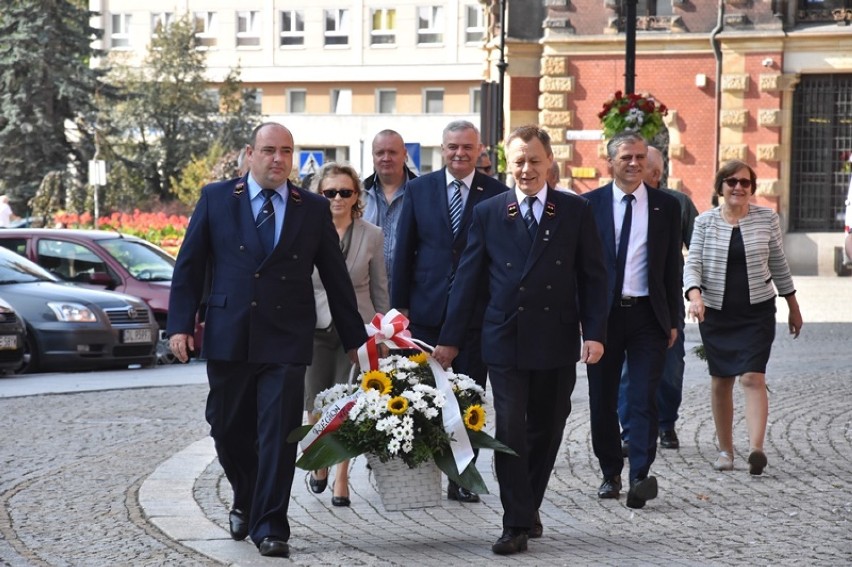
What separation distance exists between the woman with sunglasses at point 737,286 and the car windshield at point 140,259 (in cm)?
1151

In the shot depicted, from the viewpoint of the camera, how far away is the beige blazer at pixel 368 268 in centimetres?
945

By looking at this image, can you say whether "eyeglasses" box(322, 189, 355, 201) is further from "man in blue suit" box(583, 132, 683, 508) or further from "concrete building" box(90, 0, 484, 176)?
"concrete building" box(90, 0, 484, 176)

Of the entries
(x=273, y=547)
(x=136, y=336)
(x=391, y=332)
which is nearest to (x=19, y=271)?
(x=136, y=336)

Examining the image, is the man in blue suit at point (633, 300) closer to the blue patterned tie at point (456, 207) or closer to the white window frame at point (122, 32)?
the blue patterned tie at point (456, 207)

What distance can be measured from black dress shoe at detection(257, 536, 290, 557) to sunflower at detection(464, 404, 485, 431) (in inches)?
42.6

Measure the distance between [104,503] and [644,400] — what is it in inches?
118

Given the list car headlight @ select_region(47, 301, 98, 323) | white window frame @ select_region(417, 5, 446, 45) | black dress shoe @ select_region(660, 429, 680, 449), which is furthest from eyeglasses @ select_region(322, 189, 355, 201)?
white window frame @ select_region(417, 5, 446, 45)

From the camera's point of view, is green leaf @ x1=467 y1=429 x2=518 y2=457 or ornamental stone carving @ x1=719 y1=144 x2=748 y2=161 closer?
green leaf @ x1=467 y1=429 x2=518 y2=457

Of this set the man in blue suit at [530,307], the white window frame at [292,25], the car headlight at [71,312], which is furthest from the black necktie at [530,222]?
the white window frame at [292,25]

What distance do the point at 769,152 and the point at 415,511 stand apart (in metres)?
31.7

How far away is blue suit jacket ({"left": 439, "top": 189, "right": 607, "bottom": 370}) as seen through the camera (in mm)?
8023

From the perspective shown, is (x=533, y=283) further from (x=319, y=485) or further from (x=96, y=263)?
(x=96, y=263)

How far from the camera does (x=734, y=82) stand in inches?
1554

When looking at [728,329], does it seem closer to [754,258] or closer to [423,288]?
[754,258]
